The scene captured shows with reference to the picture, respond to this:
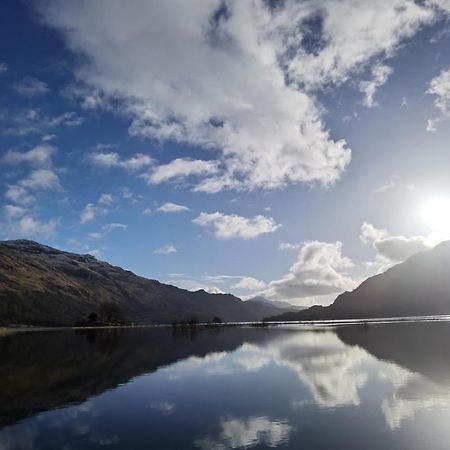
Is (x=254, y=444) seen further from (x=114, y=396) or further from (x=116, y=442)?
(x=114, y=396)

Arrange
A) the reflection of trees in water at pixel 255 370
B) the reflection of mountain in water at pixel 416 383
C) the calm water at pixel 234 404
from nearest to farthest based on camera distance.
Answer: the calm water at pixel 234 404
the reflection of mountain in water at pixel 416 383
the reflection of trees in water at pixel 255 370

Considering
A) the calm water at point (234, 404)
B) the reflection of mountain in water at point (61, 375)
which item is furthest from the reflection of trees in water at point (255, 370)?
the calm water at point (234, 404)

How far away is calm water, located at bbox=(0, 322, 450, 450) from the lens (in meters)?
A: 31.3

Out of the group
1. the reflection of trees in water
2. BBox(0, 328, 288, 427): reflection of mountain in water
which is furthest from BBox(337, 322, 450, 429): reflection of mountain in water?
BBox(0, 328, 288, 427): reflection of mountain in water

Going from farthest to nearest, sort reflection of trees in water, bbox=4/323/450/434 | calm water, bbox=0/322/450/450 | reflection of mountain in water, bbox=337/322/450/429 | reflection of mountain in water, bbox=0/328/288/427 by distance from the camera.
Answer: reflection of mountain in water, bbox=0/328/288/427, reflection of trees in water, bbox=4/323/450/434, reflection of mountain in water, bbox=337/322/450/429, calm water, bbox=0/322/450/450

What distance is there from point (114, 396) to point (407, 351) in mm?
52921

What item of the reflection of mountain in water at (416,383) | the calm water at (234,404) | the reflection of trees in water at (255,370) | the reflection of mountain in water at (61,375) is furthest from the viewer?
the reflection of mountain in water at (61,375)

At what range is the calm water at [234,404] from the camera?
3126 centimetres

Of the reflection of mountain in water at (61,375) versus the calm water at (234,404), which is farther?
the reflection of mountain in water at (61,375)

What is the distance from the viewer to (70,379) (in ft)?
205

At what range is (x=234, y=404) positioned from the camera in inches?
1684

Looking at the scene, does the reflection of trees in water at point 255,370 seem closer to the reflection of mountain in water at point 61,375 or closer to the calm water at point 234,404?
the reflection of mountain in water at point 61,375

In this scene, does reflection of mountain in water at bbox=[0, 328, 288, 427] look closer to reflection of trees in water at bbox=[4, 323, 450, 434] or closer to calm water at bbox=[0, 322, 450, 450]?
reflection of trees in water at bbox=[4, 323, 450, 434]

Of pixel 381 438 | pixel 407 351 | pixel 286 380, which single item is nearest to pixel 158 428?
pixel 381 438
